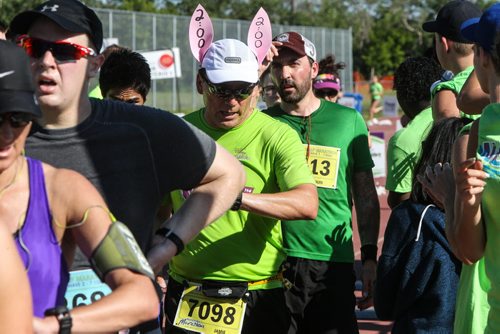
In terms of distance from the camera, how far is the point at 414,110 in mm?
6355

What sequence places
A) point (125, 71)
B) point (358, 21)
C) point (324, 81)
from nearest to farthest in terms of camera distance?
point (125, 71) → point (324, 81) → point (358, 21)

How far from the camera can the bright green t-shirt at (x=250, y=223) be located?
4.86m

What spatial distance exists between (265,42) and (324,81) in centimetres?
448

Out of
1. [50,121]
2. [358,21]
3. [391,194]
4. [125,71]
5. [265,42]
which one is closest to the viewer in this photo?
[50,121]

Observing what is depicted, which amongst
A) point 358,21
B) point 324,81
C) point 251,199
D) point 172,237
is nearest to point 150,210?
point 172,237

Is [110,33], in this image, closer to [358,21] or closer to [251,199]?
[251,199]

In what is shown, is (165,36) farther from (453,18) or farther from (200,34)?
(200,34)

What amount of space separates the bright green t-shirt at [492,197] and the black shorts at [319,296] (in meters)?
2.08

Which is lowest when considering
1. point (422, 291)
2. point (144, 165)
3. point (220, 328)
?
point (220, 328)

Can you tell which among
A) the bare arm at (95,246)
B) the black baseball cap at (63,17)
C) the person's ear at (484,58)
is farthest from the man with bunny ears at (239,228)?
the bare arm at (95,246)

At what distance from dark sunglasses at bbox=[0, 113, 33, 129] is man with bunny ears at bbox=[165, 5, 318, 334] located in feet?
7.49

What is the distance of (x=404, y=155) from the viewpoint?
18.7ft

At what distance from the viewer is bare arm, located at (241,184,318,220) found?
4.48 meters

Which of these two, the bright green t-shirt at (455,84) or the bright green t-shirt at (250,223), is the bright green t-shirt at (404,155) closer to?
the bright green t-shirt at (455,84)
